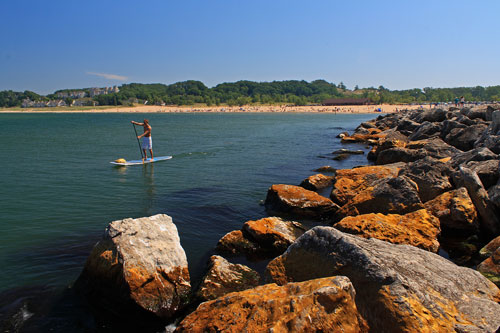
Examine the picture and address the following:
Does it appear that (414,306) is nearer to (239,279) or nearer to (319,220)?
(239,279)

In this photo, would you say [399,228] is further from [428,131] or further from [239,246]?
[428,131]

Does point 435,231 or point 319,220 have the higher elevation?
point 435,231

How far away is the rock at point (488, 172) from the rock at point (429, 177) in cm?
82

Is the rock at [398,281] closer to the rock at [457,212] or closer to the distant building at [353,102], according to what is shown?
the rock at [457,212]

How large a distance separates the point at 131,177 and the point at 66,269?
1029cm

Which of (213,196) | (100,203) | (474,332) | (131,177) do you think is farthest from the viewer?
(131,177)

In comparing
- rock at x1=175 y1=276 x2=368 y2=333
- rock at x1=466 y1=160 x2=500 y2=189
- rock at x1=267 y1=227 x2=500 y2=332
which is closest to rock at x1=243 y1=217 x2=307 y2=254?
rock at x1=267 y1=227 x2=500 y2=332

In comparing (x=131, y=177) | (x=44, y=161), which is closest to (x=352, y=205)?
(x=131, y=177)

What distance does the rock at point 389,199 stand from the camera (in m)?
8.81

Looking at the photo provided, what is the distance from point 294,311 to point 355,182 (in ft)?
27.9

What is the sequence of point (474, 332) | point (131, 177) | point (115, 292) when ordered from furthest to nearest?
point (131, 177)
point (115, 292)
point (474, 332)

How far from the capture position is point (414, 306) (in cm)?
419

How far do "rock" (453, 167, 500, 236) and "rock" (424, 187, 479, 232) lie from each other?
22cm

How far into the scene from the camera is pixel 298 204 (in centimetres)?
1105
